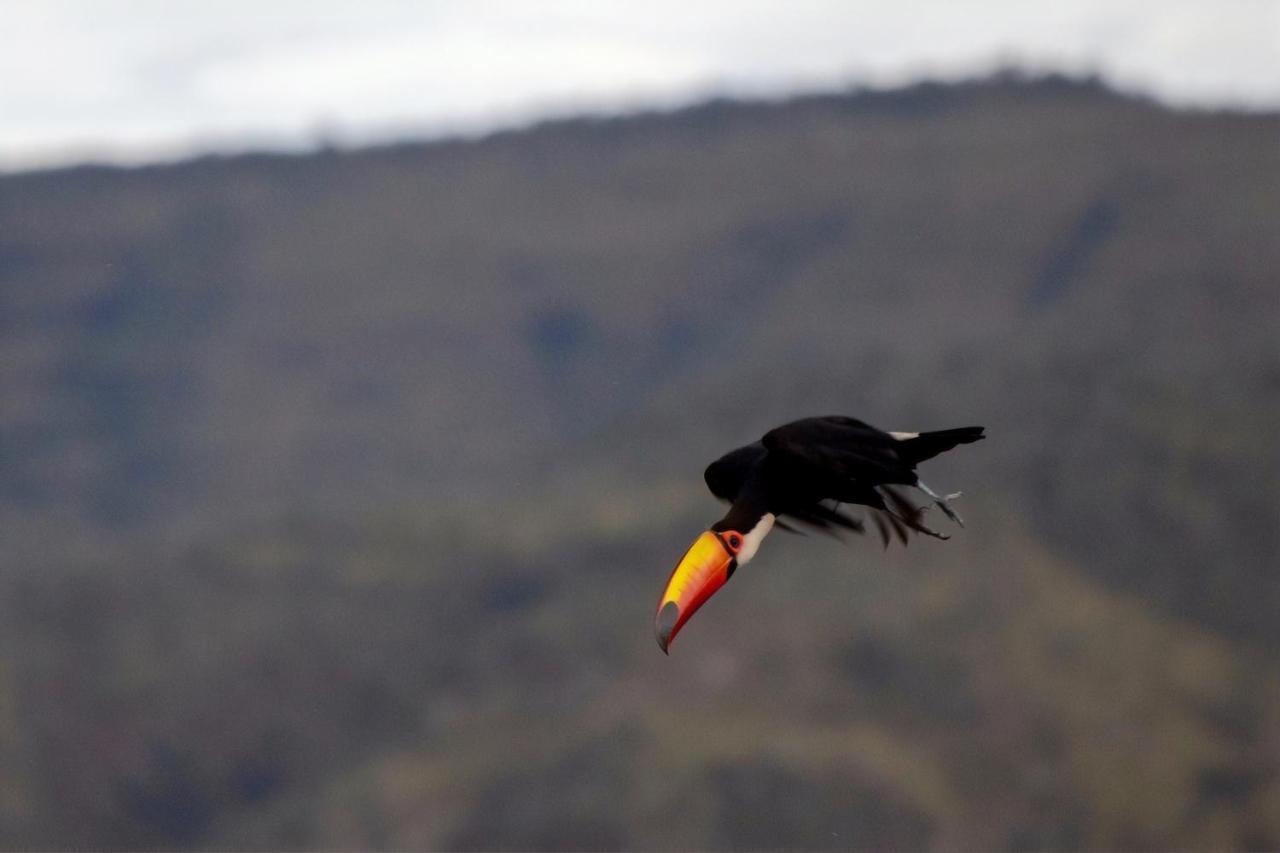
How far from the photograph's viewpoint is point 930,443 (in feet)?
50.4

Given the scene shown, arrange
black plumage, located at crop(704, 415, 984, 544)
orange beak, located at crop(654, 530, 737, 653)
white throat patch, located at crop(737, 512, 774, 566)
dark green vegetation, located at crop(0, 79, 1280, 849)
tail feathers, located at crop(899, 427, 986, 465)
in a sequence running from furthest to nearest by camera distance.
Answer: dark green vegetation, located at crop(0, 79, 1280, 849)
tail feathers, located at crop(899, 427, 986, 465)
black plumage, located at crop(704, 415, 984, 544)
white throat patch, located at crop(737, 512, 774, 566)
orange beak, located at crop(654, 530, 737, 653)

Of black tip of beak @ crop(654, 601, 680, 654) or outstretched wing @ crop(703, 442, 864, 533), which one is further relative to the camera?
outstretched wing @ crop(703, 442, 864, 533)

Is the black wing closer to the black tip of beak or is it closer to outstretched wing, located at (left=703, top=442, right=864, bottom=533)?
outstretched wing, located at (left=703, top=442, right=864, bottom=533)

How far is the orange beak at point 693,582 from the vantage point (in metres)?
13.4

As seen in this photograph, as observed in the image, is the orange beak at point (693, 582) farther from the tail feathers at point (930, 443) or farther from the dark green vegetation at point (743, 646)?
the dark green vegetation at point (743, 646)

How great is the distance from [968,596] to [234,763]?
4759 cm

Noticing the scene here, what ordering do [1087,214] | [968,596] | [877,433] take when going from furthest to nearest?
[1087,214]
[968,596]
[877,433]

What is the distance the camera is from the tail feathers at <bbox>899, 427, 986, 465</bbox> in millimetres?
15156

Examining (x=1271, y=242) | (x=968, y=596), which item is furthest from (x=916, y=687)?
(x=1271, y=242)

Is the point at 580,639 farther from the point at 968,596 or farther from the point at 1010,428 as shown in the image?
the point at 1010,428

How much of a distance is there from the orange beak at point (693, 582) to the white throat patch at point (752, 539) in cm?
9

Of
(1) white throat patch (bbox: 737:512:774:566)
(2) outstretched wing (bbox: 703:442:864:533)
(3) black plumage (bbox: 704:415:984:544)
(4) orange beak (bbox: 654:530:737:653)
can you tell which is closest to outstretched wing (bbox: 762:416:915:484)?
(3) black plumage (bbox: 704:415:984:544)

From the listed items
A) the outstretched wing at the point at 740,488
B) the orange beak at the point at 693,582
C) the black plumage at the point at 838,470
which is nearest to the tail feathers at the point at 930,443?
the black plumage at the point at 838,470

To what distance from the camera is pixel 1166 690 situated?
4343 inches
